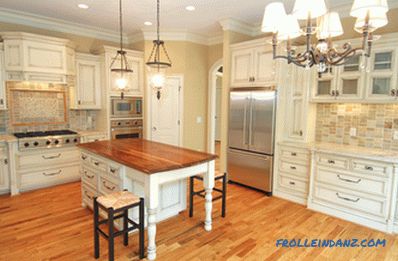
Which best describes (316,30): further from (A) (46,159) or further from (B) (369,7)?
(A) (46,159)

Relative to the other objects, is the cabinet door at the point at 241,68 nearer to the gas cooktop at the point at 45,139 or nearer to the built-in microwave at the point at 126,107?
the built-in microwave at the point at 126,107

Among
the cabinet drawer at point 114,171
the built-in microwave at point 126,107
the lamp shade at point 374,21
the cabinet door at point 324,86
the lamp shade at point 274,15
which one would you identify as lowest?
the cabinet drawer at point 114,171

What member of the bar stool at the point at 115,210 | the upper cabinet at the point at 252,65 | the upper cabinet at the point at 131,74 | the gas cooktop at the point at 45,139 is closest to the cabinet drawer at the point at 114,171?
the bar stool at the point at 115,210

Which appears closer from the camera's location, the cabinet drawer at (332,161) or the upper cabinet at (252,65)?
the cabinet drawer at (332,161)

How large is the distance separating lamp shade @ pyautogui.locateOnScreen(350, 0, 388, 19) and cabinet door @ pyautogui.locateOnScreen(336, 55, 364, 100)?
1853mm

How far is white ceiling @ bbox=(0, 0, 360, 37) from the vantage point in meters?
3.77

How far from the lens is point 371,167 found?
312cm

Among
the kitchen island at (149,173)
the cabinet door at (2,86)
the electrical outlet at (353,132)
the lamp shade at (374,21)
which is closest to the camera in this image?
the lamp shade at (374,21)

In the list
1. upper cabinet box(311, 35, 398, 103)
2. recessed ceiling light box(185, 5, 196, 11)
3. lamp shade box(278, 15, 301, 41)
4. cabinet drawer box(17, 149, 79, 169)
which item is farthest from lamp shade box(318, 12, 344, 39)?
cabinet drawer box(17, 149, 79, 169)

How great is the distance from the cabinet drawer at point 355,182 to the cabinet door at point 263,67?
5.09ft

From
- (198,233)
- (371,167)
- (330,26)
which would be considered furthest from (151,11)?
(371,167)

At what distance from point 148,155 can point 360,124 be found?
2.97 meters

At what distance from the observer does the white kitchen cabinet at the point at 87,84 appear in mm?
4739

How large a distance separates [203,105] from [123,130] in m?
1.79
